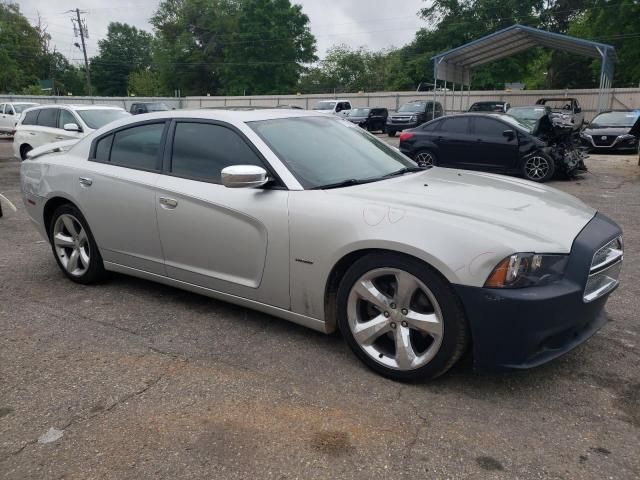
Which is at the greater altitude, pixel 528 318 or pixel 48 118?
pixel 48 118

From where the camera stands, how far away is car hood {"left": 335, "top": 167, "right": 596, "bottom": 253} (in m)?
2.74

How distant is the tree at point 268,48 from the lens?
5966cm

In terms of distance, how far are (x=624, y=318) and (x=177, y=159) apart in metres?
3.48

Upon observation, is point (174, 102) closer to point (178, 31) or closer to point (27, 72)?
point (178, 31)

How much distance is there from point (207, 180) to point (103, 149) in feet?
A: 4.37

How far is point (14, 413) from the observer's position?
2.75 m

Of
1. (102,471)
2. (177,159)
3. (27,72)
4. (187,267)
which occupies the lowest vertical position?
(102,471)

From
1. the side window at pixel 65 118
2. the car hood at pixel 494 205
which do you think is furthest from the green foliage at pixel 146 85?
the car hood at pixel 494 205

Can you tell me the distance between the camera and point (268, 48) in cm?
5962

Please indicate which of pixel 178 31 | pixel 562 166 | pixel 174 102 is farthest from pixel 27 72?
pixel 562 166

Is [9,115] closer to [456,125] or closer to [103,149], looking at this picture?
[456,125]

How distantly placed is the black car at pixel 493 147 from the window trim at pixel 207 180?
28.6ft

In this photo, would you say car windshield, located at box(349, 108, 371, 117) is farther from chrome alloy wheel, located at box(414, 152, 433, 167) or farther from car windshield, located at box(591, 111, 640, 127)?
chrome alloy wheel, located at box(414, 152, 433, 167)

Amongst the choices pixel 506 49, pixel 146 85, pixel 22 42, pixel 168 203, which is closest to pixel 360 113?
pixel 506 49
